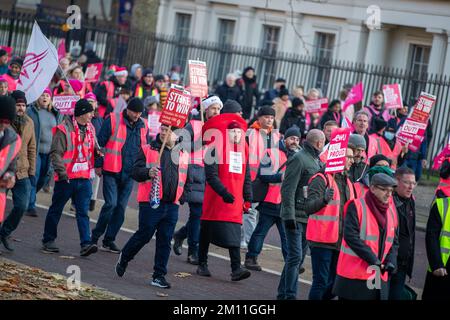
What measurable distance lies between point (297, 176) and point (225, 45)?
18.9m

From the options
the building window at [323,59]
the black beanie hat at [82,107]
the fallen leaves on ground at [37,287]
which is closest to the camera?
the fallen leaves on ground at [37,287]

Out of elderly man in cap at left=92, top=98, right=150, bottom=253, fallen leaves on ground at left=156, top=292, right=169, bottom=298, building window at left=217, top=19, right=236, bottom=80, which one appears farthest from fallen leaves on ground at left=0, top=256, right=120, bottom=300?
building window at left=217, top=19, right=236, bottom=80

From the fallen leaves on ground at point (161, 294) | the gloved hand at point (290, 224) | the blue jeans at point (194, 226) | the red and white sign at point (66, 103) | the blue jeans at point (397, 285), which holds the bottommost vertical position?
the fallen leaves on ground at point (161, 294)

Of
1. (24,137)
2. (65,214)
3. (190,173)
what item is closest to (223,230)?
(190,173)

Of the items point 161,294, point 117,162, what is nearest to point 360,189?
point 161,294

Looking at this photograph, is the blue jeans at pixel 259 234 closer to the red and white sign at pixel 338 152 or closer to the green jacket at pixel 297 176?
the green jacket at pixel 297 176

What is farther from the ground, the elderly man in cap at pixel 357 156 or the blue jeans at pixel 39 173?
the elderly man in cap at pixel 357 156

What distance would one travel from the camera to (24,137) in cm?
1341

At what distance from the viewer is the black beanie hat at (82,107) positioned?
1405 cm

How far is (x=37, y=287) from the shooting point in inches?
442

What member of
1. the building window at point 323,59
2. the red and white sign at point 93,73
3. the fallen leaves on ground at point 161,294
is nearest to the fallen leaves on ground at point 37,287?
the fallen leaves on ground at point 161,294

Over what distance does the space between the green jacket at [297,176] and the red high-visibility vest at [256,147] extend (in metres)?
2.12
